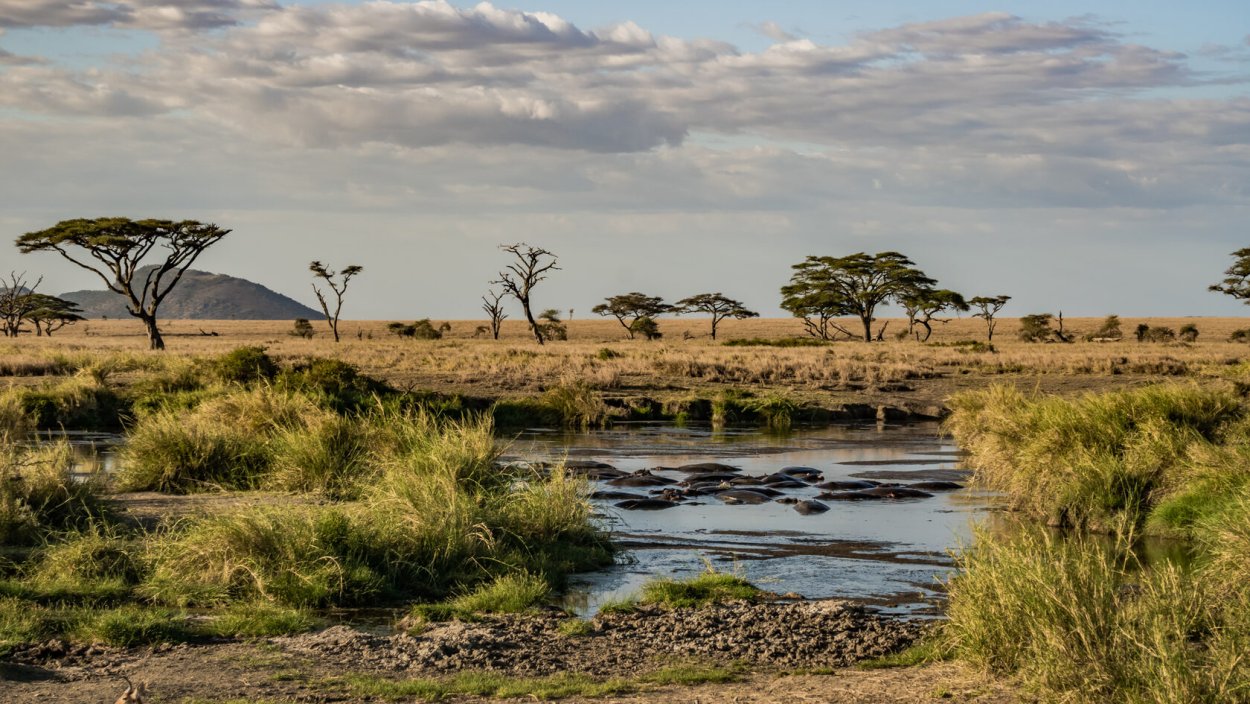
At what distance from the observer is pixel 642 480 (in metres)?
19.9

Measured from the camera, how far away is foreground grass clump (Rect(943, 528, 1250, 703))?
282 inches

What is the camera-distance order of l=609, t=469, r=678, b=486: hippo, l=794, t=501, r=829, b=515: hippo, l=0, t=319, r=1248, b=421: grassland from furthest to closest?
l=0, t=319, r=1248, b=421: grassland, l=609, t=469, r=678, b=486: hippo, l=794, t=501, r=829, b=515: hippo

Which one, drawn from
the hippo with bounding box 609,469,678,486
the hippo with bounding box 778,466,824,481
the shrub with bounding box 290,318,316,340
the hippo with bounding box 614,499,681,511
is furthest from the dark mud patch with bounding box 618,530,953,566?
the shrub with bounding box 290,318,316,340

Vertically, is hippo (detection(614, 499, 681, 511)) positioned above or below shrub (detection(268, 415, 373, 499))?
below

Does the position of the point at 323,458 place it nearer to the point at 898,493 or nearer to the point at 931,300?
the point at 898,493

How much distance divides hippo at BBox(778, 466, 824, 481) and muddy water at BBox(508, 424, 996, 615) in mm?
237

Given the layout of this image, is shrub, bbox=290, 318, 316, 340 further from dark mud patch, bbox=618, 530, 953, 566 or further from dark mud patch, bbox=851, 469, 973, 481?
dark mud patch, bbox=618, 530, 953, 566

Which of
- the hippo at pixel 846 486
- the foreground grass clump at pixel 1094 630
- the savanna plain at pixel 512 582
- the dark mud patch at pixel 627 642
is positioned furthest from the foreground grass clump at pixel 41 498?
the hippo at pixel 846 486

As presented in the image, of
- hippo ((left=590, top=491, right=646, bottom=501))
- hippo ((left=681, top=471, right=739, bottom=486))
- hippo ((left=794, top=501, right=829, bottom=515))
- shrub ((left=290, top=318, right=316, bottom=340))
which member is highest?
shrub ((left=290, top=318, right=316, bottom=340))

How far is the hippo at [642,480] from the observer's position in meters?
19.8

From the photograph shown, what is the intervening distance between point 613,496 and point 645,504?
2.29 ft

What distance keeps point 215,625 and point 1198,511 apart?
10818mm

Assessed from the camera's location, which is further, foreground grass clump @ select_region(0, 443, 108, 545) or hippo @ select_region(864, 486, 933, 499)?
hippo @ select_region(864, 486, 933, 499)

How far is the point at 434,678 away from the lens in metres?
8.81
